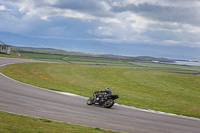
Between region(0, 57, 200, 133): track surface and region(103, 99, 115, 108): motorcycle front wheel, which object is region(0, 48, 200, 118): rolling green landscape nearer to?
region(103, 99, 115, 108): motorcycle front wheel

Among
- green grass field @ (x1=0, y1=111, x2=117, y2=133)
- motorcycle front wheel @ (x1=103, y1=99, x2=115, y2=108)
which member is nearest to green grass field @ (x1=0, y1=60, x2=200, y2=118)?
Answer: motorcycle front wheel @ (x1=103, y1=99, x2=115, y2=108)

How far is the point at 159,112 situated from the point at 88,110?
19.4 ft

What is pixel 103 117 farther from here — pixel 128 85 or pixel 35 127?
pixel 128 85

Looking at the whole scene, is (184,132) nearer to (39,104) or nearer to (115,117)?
(115,117)

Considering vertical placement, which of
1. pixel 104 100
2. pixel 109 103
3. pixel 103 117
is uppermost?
pixel 104 100

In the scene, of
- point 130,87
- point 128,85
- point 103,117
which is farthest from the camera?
point 128,85

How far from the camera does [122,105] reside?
2197cm

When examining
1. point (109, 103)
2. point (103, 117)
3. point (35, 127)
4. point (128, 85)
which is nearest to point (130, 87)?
point (128, 85)

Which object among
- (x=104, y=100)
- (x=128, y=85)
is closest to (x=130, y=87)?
(x=128, y=85)

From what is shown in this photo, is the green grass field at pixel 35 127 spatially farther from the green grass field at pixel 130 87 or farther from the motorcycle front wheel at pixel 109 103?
the green grass field at pixel 130 87

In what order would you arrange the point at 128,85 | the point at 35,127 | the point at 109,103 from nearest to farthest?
the point at 35,127 → the point at 109,103 → the point at 128,85

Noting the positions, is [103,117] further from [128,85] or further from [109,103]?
[128,85]

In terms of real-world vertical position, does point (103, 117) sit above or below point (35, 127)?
below

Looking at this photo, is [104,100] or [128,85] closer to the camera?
[104,100]
